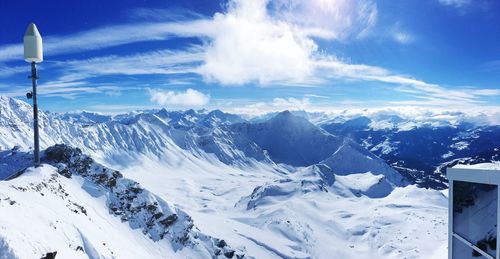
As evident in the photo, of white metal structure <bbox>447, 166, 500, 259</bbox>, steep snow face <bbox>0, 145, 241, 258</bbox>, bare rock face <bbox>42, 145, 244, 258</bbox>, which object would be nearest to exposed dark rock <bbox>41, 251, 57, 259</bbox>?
steep snow face <bbox>0, 145, 241, 258</bbox>

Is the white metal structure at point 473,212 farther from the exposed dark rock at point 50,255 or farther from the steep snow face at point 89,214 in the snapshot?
the exposed dark rock at point 50,255

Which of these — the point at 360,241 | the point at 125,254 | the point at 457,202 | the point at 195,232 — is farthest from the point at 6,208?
the point at 360,241

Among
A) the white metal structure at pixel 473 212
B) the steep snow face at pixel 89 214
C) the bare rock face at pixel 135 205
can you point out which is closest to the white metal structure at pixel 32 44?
the steep snow face at pixel 89 214

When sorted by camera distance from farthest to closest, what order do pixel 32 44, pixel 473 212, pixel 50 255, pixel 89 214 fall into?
pixel 89 214, pixel 32 44, pixel 50 255, pixel 473 212

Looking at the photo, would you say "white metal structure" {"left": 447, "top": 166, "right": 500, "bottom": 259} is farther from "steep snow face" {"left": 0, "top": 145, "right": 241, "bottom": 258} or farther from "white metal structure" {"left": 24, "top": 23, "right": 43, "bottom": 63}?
"white metal structure" {"left": 24, "top": 23, "right": 43, "bottom": 63}

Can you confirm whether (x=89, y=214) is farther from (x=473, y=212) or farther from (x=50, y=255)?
(x=473, y=212)

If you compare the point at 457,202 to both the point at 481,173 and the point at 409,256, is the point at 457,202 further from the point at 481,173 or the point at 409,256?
the point at 409,256

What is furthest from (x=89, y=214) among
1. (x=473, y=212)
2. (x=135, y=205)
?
(x=473, y=212)
